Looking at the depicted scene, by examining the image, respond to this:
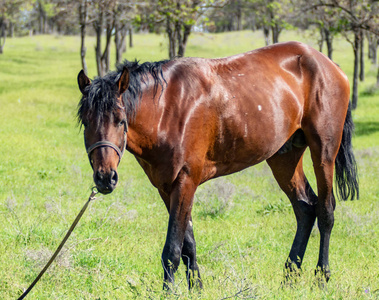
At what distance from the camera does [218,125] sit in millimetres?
4211

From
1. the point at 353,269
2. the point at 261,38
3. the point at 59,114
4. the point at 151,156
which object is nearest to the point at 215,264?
the point at 353,269

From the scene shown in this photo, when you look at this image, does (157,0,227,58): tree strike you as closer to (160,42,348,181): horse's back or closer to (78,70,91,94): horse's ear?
(160,42,348,181): horse's back

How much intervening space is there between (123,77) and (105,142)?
531mm

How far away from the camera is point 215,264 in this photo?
4.98 metres

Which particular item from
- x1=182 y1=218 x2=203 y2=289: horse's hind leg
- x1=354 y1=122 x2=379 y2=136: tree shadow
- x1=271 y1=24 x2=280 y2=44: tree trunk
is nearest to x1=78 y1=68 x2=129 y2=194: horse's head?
x1=182 y1=218 x2=203 y2=289: horse's hind leg

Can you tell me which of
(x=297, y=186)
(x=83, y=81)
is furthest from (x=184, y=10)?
(x=83, y=81)

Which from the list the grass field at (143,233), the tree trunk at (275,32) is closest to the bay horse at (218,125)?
the grass field at (143,233)

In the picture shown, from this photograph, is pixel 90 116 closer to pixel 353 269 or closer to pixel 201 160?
pixel 201 160

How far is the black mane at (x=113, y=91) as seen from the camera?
3422 mm

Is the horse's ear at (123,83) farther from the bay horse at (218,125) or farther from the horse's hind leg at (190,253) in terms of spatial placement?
the horse's hind leg at (190,253)

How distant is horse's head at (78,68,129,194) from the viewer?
10.9 feet

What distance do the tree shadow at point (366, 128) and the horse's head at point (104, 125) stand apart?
14.6m

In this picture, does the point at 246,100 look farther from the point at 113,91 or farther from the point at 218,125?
the point at 113,91

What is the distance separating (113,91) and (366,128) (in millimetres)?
15889
